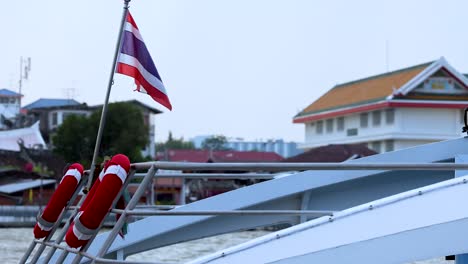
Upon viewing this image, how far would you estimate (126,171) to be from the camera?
4.59m

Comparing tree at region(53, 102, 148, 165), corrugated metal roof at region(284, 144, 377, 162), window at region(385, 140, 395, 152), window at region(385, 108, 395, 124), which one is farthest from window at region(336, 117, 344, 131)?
tree at region(53, 102, 148, 165)

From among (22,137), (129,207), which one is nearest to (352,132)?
(22,137)

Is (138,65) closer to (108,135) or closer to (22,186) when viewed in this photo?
(108,135)

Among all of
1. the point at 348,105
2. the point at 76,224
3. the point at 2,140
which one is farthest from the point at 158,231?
the point at 2,140

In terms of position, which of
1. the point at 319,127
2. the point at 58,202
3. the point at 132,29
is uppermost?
the point at 132,29

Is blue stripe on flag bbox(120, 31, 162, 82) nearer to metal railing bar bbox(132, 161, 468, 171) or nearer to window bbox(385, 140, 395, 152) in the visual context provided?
metal railing bar bbox(132, 161, 468, 171)

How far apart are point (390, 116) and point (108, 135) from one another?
1283 cm

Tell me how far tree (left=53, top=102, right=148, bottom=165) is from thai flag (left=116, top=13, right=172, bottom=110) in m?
40.7

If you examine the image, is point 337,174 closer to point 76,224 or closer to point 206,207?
point 206,207

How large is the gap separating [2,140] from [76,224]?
63.6 metres

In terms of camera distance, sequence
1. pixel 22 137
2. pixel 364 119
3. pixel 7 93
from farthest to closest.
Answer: pixel 7 93
pixel 22 137
pixel 364 119

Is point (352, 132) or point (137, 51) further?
point (352, 132)

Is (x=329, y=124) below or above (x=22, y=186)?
above

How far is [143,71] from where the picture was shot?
5.77m
